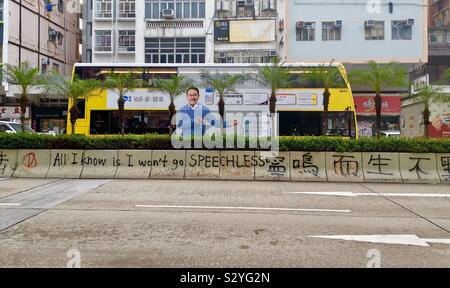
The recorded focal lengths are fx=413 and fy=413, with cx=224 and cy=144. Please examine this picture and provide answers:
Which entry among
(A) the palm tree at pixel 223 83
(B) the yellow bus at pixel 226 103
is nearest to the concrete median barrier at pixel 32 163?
(B) the yellow bus at pixel 226 103

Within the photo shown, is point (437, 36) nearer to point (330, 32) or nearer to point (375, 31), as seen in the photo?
point (375, 31)

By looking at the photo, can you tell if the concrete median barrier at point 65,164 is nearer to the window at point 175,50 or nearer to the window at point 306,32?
the window at point 175,50

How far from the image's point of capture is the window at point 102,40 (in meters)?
39.4

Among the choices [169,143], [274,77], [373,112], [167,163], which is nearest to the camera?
[167,163]

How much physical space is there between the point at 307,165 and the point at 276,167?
3.15 ft

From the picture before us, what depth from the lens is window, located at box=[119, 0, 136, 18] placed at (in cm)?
3941

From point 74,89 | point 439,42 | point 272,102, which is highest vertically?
point 439,42

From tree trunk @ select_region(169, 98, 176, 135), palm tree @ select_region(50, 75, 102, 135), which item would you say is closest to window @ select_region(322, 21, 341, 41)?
tree trunk @ select_region(169, 98, 176, 135)

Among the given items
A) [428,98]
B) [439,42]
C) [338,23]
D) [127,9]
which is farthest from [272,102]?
[439,42]

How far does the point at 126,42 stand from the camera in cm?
3934

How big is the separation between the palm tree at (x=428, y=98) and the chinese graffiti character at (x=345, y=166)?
5510mm

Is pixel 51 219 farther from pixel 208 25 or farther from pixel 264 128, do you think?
pixel 208 25
